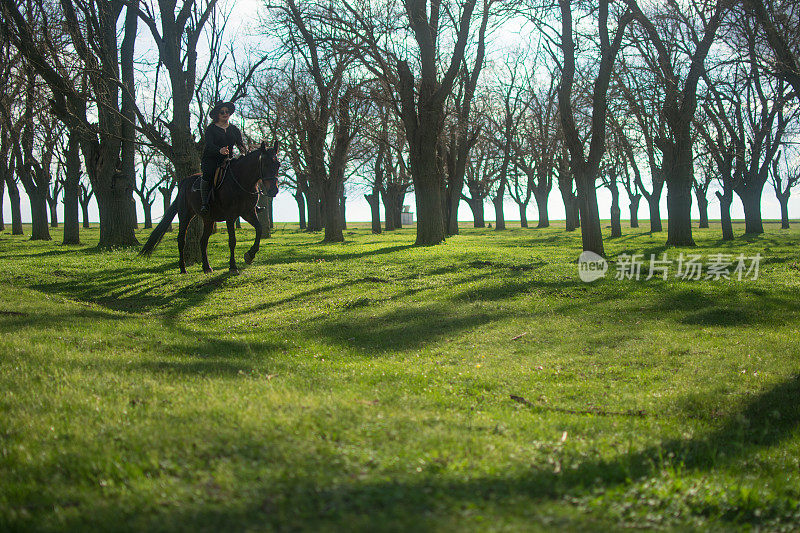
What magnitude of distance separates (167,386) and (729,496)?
5.50m

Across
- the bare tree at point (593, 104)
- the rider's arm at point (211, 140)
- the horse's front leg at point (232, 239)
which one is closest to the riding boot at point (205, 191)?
the horse's front leg at point (232, 239)

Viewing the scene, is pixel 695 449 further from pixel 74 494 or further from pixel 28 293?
pixel 28 293

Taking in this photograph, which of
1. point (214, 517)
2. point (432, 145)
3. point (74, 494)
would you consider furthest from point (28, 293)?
point (432, 145)

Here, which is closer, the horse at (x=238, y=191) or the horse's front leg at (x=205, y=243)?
the horse at (x=238, y=191)

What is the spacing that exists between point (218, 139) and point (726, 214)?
33.6m

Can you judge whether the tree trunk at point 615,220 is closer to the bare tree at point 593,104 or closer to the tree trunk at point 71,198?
the bare tree at point 593,104

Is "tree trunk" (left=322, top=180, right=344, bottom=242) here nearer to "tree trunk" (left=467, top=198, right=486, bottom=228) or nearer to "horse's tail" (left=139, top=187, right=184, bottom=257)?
"horse's tail" (left=139, top=187, right=184, bottom=257)

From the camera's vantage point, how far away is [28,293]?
550 inches

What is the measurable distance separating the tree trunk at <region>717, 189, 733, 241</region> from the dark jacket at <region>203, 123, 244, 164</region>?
29613mm

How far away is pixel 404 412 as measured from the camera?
19.7 ft

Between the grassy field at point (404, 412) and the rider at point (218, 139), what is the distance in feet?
11.5

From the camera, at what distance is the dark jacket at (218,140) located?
1450cm

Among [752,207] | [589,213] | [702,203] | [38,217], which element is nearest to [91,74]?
[38,217]

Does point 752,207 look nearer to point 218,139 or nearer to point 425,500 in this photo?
point 218,139
